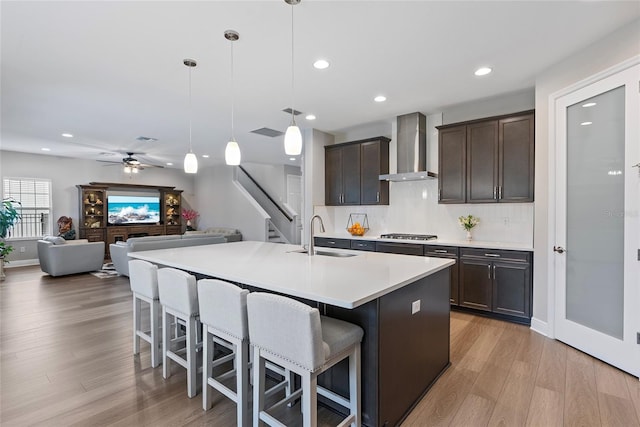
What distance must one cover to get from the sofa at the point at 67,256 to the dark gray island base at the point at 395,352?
6506 millimetres

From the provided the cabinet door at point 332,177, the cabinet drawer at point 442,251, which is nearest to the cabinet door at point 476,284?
the cabinet drawer at point 442,251

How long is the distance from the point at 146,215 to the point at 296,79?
8.17 metres

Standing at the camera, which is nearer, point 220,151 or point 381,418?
point 381,418

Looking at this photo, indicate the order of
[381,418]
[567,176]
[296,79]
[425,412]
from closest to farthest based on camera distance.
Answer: [381,418], [425,412], [567,176], [296,79]

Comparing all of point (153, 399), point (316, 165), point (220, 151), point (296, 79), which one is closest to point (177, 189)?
point (220, 151)

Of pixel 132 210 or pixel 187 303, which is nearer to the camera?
pixel 187 303

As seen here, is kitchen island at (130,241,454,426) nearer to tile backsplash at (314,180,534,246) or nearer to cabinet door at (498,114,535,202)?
cabinet door at (498,114,535,202)

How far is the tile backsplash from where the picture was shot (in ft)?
13.0

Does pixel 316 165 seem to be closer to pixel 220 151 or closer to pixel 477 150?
pixel 477 150

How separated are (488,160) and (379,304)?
9.92 ft

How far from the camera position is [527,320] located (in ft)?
11.3

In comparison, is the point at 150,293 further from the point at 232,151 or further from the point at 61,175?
the point at 61,175

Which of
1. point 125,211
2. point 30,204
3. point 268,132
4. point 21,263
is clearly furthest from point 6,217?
point 268,132

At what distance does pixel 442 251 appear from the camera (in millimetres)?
3996
